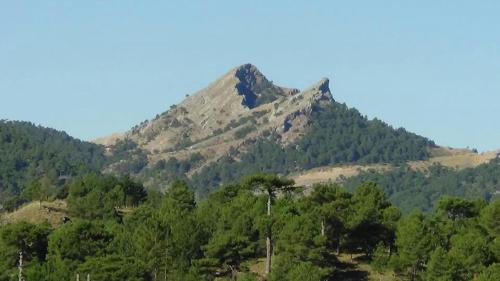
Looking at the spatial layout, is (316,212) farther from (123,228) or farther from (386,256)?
(123,228)

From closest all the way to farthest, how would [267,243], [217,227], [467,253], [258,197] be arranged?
[467,253], [267,243], [217,227], [258,197]

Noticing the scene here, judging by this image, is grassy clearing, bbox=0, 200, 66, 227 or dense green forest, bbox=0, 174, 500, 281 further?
grassy clearing, bbox=0, 200, 66, 227

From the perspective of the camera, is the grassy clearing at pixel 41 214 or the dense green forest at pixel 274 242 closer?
the dense green forest at pixel 274 242

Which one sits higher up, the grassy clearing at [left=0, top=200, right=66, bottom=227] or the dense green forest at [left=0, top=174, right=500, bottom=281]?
the grassy clearing at [left=0, top=200, right=66, bottom=227]

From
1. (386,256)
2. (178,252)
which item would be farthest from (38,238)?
(386,256)

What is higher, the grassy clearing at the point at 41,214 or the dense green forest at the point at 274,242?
the grassy clearing at the point at 41,214

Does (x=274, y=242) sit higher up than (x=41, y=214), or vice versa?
(x=41, y=214)

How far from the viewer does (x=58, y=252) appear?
413ft

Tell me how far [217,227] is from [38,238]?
2336cm

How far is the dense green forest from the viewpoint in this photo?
12125 cm

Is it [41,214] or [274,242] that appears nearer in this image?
[274,242]

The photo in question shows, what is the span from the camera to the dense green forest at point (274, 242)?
121250 mm

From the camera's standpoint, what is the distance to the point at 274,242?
135 meters

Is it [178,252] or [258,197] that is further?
[258,197]
